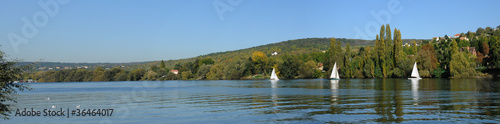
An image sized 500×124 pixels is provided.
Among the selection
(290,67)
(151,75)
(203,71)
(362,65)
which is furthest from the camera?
(151,75)

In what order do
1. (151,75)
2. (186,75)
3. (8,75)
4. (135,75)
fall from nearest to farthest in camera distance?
(8,75)
(151,75)
(186,75)
(135,75)

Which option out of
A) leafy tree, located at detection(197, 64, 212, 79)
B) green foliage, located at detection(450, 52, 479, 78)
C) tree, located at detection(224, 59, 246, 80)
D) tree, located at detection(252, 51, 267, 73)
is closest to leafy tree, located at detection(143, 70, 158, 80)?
leafy tree, located at detection(197, 64, 212, 79)

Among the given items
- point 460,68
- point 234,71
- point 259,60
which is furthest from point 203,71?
point 460,68

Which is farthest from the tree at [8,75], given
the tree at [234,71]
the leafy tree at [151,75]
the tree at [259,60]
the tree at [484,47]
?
the leafy tree at [151,75]

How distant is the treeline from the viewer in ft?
298

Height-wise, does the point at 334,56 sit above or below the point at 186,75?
above

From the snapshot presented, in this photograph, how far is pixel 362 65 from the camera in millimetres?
106062

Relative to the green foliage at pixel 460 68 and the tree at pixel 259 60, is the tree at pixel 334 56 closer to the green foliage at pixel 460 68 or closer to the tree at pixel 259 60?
the tree at pixel 259 60

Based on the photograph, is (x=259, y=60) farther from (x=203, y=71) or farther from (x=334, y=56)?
(x=334, y=56)

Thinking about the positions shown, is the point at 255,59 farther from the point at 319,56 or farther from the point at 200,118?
the point at 200,118

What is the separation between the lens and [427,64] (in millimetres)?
92750

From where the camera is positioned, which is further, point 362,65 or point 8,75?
point 362,65

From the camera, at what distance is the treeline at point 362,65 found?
90.8m

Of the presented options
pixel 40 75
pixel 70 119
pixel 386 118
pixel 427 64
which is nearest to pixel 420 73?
pixel 427 64
